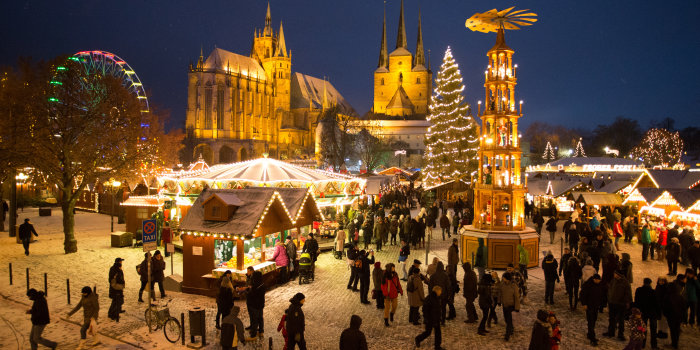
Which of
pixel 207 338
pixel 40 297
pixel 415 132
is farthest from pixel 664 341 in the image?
pixel 415 132

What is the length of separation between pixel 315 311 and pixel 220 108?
237 feet

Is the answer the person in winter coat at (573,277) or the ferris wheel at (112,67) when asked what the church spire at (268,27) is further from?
the person in winter coat at (573,277)

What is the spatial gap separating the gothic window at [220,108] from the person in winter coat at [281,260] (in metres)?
68.2

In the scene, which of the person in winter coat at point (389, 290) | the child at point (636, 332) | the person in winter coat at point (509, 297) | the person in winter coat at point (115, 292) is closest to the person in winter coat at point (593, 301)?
the child at point (636, 332)

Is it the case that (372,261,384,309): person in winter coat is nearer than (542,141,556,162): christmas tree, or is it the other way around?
(372,261,384,309): person in winter coat

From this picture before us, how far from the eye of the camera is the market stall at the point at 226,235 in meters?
11.3

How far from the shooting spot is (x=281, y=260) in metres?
12.4

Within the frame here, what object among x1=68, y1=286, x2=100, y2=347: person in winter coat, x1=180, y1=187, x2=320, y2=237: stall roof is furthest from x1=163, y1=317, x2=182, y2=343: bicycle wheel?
x1=180, y1=187, x2=320, y2=237: stall roof

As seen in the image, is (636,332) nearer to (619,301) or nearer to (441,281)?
(619,301)

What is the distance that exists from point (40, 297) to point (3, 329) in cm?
246

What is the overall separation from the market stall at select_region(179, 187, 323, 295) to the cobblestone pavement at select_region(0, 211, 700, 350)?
0.61 meters

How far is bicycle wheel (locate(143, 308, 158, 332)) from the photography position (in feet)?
28.9

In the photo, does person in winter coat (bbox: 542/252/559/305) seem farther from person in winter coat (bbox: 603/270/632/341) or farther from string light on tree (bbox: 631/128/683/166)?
string light on tree (bbox: 631/128/683/166)

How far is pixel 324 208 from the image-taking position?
75.0 feet
